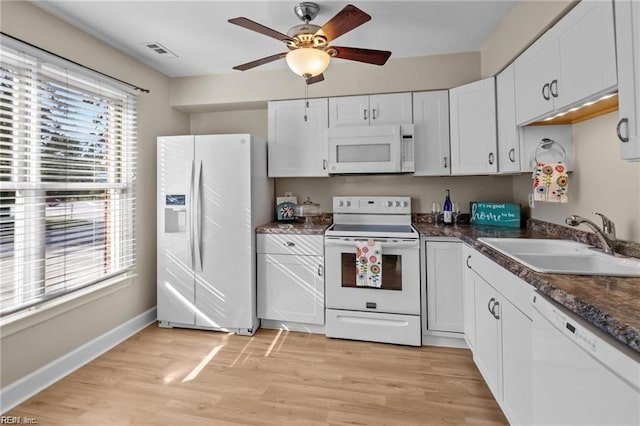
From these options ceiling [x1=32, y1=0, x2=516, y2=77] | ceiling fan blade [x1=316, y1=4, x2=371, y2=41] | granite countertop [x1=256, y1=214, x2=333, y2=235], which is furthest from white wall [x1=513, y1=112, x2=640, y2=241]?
granite countertop [x1=256, y1=214, x2=333, y2=235]

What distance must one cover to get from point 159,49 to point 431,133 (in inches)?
98.6

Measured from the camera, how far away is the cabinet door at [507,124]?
2.13 meters

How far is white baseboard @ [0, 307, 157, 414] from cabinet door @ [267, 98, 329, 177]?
1.91 m

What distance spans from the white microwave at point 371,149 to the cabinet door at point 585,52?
124 centimetres

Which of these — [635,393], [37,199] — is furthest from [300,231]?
[635,393]

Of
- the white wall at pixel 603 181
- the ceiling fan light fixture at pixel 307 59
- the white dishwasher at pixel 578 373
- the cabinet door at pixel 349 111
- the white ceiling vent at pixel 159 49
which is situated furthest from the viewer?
the cabinet door at pixel 349 111

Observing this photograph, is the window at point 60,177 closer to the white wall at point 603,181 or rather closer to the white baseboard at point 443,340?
the white baseboard at point 443,340

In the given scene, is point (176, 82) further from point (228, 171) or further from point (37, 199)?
point (37, 199)

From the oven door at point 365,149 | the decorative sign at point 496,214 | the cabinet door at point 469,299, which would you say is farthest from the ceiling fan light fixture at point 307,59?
the decorative sign at point 496,214

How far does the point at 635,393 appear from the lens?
0.72m

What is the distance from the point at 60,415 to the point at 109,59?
2.56 m

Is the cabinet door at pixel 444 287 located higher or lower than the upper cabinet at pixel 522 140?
lower

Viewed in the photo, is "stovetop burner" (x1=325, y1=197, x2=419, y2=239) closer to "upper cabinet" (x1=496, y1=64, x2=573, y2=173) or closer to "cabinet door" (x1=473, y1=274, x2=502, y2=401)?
"upper cabinet" (x1=496, y1=64, x2=573, y2=173)

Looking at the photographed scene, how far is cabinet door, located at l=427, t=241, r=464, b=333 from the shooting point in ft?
7.98
